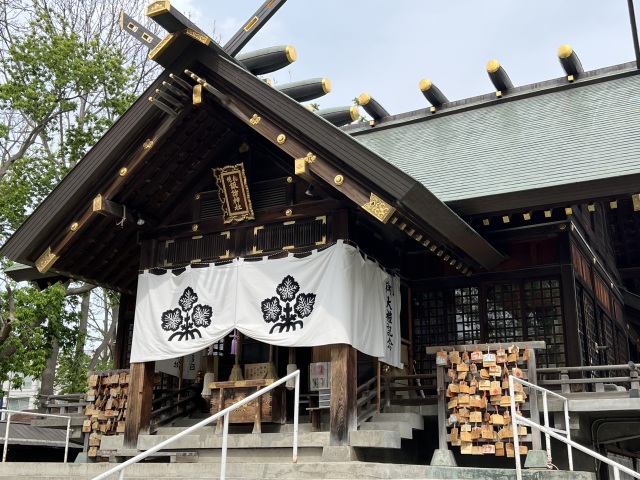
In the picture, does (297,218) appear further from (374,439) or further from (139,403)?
(139,403)

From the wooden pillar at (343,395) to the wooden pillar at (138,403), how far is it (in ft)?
10.6

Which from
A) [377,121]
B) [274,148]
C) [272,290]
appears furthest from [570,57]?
[272,290]

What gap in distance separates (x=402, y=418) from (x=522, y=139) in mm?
5506

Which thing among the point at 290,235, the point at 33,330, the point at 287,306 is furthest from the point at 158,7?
the point at 33,330

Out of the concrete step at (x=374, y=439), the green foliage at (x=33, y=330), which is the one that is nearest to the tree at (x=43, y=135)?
the green foliage at (x=33, y=330)

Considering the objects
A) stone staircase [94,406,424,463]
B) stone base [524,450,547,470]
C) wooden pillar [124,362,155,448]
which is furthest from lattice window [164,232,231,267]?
stone base [524,450,547,470]

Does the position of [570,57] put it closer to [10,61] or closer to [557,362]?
[557,362]

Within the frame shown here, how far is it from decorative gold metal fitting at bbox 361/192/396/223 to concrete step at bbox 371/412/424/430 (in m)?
2.79

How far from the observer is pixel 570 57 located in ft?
46.9

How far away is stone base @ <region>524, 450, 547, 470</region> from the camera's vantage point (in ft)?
25.5

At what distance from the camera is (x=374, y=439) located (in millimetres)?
8406

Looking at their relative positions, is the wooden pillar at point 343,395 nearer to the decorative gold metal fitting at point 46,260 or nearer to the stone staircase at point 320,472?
the stone staircase at point 320,472

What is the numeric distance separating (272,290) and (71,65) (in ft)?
40.7

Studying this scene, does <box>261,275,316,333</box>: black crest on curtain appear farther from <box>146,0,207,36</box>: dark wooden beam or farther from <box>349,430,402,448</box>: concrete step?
<box>146,0,207,36</box>: dark wooden beam
